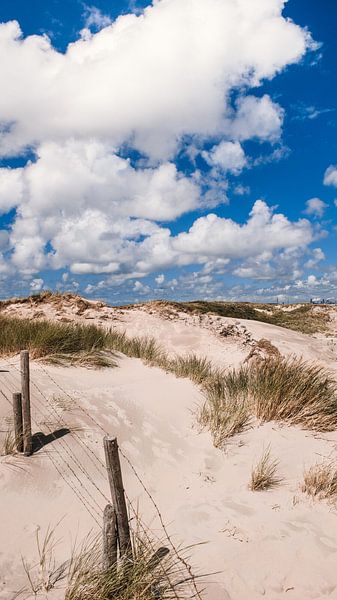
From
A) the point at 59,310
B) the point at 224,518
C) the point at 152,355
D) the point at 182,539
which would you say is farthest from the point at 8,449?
the point at 59,310

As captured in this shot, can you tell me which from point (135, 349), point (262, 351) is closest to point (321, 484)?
point (135, 349)

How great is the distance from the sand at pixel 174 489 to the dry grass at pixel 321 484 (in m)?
0.11

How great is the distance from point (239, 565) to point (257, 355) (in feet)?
37.0

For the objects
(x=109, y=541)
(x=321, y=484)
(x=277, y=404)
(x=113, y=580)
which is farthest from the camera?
(x=277, y=404)

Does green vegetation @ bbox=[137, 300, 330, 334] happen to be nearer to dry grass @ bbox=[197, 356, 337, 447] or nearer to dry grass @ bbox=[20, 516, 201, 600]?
dry grass @ bbox=[197, 356, 337, 447]

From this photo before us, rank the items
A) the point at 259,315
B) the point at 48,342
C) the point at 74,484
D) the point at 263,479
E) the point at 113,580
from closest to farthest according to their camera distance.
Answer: the point at 113,580
the point at 74,484
the point at 263,479
the point at 48,342
the point at 259,315

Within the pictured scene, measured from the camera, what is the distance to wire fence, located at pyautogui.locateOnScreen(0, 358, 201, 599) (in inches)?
199

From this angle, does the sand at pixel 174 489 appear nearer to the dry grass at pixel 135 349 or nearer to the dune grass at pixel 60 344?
the dune grass at pixel 60 344

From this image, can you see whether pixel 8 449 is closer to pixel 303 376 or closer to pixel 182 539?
pixel 182 539

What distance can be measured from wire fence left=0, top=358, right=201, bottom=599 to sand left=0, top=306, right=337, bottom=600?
2 centimetres

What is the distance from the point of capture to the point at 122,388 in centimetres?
912

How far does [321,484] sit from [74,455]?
3691 millimetres

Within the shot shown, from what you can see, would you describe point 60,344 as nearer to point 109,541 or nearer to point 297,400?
point 297,400

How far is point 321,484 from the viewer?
5.14m
